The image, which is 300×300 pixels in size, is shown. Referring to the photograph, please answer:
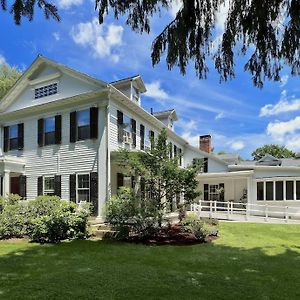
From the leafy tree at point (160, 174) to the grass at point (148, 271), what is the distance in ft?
7.42

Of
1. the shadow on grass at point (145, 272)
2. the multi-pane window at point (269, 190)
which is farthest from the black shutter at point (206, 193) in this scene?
the shadow on grass at point (145, 272)

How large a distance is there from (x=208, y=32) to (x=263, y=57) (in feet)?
2.67

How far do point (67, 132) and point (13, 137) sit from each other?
4.17 metres

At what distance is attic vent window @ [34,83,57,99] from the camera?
1798cm

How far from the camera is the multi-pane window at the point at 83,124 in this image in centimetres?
1639

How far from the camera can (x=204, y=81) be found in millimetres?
4883

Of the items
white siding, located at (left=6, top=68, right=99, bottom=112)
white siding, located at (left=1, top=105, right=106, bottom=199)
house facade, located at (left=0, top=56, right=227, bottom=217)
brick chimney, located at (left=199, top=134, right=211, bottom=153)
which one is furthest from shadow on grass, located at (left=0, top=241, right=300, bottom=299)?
brick chimney, located at (left=199, top=134, right=211, bottom=153)

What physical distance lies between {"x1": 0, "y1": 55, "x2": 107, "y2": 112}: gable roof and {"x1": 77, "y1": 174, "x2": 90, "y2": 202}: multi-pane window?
4.33m

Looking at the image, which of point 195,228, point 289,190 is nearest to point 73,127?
point 195,228

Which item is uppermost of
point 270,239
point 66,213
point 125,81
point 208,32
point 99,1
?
point 125,81

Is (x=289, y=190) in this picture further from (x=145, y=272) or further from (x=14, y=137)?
(x=145, y=272)

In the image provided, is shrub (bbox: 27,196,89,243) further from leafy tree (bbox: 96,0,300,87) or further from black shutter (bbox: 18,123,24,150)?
leafy tree (bbox: 96,0,300,87)

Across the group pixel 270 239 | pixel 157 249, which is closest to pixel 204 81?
pixel 157 249

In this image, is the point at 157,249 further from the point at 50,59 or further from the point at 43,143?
the point at 50,59
